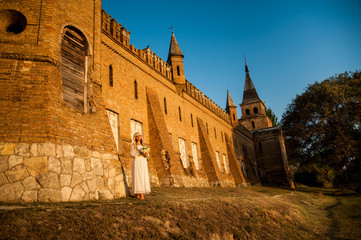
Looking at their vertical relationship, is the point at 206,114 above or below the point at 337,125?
above

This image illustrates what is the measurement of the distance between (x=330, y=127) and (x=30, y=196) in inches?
1111

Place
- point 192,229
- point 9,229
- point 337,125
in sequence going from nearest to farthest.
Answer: point 9,229 < point 192,229 < point 337,125

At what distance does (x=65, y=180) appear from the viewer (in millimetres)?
6848

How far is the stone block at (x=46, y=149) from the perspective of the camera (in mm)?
6707

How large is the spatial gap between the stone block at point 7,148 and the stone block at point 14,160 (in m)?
0.13

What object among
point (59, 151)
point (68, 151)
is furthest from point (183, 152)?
point (59, 151)

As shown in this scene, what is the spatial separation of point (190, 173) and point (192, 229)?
12805mm

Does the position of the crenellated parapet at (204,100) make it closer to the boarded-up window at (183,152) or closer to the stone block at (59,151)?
the boarded-up window at (183,152)

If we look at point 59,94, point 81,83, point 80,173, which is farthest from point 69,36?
point 80,173

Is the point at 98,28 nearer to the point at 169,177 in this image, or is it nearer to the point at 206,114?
the point at 169,177

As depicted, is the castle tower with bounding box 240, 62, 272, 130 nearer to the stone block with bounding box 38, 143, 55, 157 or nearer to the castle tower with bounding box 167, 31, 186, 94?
the castle tower with bounding box 167, 31, 186, 94

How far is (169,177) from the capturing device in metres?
14.2

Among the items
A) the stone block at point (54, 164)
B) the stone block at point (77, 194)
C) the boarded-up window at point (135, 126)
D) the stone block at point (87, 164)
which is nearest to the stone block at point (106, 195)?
the stone block at point (77, 194)

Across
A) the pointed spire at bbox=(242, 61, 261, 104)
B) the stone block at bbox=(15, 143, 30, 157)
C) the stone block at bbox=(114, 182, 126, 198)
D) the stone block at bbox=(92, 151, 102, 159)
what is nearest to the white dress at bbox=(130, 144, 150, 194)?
the stone block at bbox=(114, 182, 126, 198)
